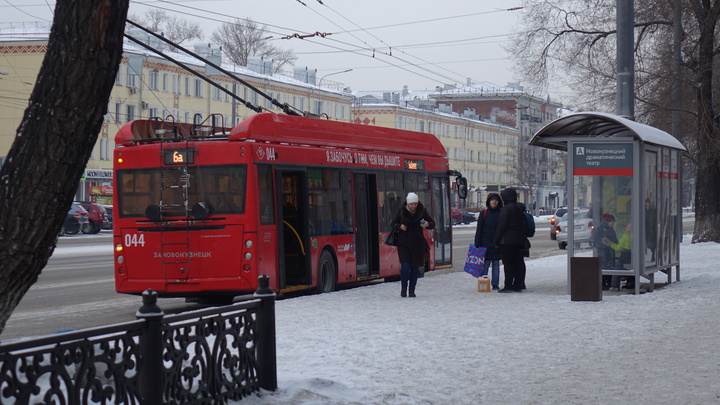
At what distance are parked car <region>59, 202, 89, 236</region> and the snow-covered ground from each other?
34.4 metres

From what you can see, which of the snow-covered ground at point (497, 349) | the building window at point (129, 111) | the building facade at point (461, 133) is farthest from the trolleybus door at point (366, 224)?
the building facade at point (461, 133)

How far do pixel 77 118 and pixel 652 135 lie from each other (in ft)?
41.2

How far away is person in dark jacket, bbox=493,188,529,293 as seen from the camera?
17078mm

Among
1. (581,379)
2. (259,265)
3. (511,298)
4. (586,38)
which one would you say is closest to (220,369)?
(581,379)

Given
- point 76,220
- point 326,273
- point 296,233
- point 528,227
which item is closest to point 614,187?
point 528,227

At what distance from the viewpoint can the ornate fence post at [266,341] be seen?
25.1 ft

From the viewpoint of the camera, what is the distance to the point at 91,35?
586cm

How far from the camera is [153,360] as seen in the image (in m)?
6.13

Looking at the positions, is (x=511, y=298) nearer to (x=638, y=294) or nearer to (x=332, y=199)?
(x=638, y=294)

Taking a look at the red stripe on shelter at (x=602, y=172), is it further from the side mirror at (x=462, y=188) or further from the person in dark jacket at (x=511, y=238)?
the side mirror at (x=462, y=188)

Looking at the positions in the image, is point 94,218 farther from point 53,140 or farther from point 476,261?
point 53,140

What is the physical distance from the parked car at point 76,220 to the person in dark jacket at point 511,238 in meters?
34.3

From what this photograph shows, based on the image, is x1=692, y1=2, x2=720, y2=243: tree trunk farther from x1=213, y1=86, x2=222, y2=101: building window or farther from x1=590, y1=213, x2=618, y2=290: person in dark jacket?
x1=213, y1=86, x2=222, y2=101: building window

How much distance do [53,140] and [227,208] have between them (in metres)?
9.53
